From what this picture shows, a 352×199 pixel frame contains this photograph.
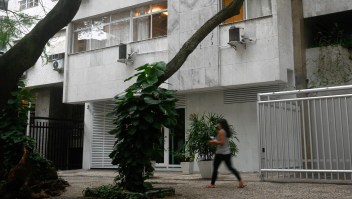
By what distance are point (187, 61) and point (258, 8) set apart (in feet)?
11.0

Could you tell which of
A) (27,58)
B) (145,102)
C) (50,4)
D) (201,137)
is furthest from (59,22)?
(50,4)

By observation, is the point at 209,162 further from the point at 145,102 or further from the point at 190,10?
the point at 190,10

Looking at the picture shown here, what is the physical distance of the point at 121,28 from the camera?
2014cm

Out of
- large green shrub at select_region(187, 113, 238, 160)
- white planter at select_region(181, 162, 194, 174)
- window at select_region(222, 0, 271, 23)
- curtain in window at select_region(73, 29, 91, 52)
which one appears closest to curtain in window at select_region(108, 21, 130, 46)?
curtain in window at select_region(73, 29, 91, 52)

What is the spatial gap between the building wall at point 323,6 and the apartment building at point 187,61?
0.12ft

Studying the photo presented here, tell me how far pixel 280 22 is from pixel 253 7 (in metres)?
1.36

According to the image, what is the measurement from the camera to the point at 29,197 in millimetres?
8820

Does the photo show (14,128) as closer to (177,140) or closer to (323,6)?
(177,140)

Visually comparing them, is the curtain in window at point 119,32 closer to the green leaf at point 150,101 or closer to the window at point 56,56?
the window at point 56,56

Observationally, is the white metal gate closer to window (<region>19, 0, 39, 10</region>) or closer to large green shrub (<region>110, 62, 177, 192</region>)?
large green shrub (<region>110, 62, 177, 192</region>)

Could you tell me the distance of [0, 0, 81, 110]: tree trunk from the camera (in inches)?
322

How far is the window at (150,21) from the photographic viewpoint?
61.8 ft

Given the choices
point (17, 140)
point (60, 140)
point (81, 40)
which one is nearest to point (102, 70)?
point (81, 40)

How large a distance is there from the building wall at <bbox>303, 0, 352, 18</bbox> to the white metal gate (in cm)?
611
